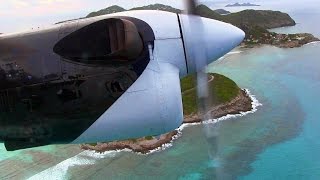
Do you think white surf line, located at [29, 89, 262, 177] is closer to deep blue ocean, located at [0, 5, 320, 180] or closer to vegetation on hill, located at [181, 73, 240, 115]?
deep blue ocean, located at [0, 5, 320, 180]

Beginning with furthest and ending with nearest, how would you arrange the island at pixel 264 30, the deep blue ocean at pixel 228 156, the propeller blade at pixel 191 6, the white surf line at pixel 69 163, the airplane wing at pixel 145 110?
the island at pixel 264 30 < the white surf line at pixel 69 163 < the deep blue ocean at pixel 228 156 < the propeller blade at pixel 191 6 < the airplane wing at pixel 145 110

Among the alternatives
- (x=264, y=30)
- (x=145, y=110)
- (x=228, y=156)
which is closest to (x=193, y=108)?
(x=228, y=156)

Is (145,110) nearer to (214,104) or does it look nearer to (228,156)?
(214,104)

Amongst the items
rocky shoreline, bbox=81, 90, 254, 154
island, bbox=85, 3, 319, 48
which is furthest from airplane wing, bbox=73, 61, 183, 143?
island, bbox=85, 3, 319, 48

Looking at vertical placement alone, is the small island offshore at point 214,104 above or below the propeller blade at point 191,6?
below

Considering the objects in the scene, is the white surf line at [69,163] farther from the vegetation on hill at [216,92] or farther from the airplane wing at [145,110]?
the airplane wing at [145,110]

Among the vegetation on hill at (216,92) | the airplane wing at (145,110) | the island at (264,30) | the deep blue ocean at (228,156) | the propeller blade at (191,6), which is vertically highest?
the propeller blade at (191,6)

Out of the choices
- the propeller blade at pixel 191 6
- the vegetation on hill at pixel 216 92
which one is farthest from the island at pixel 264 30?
the propeller blade at pixel 191 6

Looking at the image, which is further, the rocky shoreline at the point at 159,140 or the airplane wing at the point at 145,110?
the rocky shoreline at the point at 159,140
